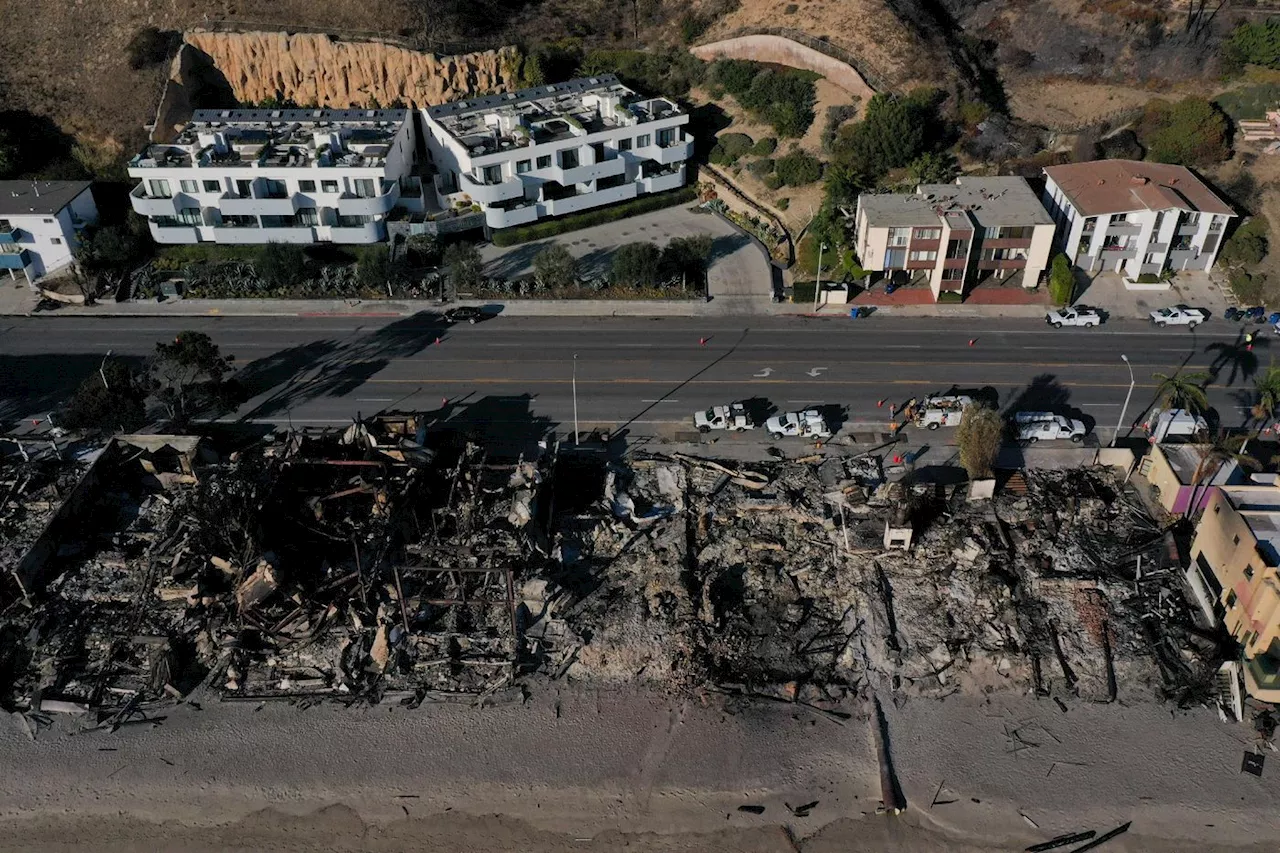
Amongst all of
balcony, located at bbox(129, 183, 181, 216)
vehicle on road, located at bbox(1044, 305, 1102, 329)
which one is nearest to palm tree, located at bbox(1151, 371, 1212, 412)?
vehicle on road, located at bbox(1044, 305, 1102, 329)

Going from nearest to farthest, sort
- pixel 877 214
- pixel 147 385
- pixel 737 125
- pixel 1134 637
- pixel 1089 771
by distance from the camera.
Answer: pixel 1089 771 → pixel 1134 637 → pixel 147 385 → pixel 877 214 → pixel 737 125

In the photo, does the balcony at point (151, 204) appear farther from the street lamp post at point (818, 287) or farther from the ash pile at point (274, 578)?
the street lamp post at point (818, 287)

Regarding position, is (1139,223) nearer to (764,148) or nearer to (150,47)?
(764,148)

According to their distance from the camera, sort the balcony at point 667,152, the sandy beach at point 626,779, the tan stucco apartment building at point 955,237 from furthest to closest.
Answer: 1. the balcony at point 667,152
2. the tan stucco apartment building at point 955,237
3. the sandy beach at point 626,779

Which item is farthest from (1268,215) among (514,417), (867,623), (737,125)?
(514,417)

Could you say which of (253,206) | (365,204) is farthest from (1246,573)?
(253,206)

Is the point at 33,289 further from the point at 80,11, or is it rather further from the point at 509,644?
the point at 509,644

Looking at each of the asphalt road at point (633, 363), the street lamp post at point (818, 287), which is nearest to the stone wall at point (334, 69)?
the asphalt road at point (633, 363)
